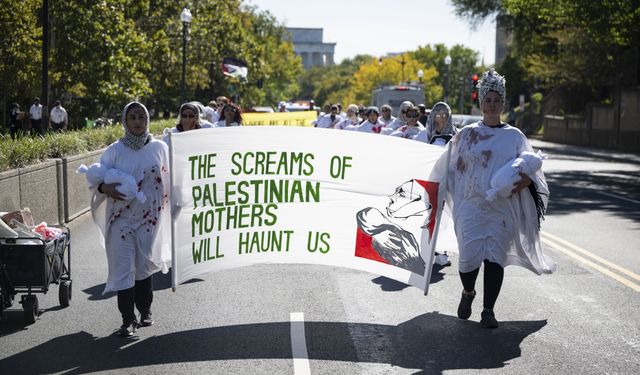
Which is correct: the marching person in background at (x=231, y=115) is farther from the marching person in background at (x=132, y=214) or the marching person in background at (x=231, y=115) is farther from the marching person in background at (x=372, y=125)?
the marching person in background at (x=372, y=125)

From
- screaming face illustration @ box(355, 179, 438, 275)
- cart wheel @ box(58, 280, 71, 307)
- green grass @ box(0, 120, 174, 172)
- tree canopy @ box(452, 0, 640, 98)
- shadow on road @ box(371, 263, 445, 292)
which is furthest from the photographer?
tree canopy @ box(452, 0, 640, 98)

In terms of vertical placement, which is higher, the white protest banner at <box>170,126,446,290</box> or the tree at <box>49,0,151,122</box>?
the tree at <box>49,0,151,122</box>

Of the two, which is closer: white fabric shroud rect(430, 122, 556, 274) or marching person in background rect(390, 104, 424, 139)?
white fabric shroud rect(430, 122, 556, 274)

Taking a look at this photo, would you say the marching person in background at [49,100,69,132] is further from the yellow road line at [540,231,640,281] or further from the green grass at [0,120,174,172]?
the yellow road line at [540,231,640,281]

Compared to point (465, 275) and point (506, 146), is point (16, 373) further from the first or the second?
point (506, 146)

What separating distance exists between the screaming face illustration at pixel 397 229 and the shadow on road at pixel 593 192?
9.36 metres

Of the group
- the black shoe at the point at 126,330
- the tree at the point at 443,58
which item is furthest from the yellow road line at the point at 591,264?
the tree at the point at 443,58

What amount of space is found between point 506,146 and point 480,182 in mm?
349

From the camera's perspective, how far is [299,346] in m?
6.98

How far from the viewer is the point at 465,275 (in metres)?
7.79

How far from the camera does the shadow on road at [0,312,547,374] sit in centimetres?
655

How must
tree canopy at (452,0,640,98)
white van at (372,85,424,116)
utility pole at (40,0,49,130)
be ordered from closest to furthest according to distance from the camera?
utility pole at (40,0,49,130), tree canopy at (452,0,640,98), white van at (372,85,424,116)

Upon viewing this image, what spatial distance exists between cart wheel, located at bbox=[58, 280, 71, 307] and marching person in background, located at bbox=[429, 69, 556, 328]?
337 centimetres

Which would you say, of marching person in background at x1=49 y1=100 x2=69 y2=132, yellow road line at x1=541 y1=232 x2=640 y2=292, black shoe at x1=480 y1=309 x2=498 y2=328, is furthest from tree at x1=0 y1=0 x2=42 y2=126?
black shoe at x1=480 y1=309 x2=498 y2=328
